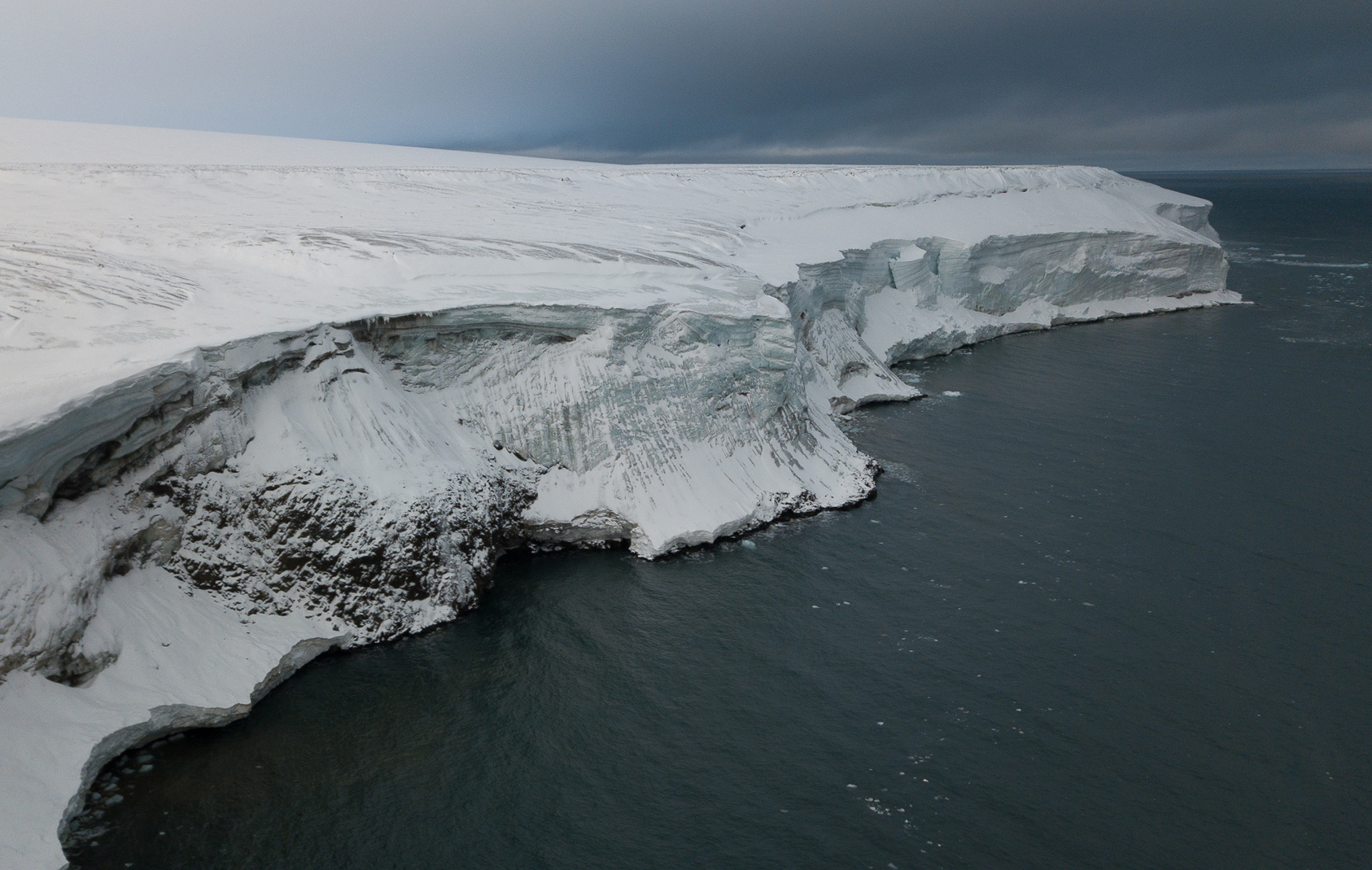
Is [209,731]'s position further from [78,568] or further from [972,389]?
[972,389]

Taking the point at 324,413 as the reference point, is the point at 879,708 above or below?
below

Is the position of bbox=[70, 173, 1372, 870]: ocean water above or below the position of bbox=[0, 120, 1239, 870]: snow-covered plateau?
below

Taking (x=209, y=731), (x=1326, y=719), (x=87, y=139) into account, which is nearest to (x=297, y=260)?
(x=209, y=731)

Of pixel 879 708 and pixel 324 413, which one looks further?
pixel 324 413

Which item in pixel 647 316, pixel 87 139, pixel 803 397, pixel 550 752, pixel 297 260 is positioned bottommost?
pixel 550 752

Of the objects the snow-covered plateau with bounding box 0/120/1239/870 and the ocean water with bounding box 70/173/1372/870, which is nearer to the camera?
the ocean water with bounding box 70/173/1372/870
